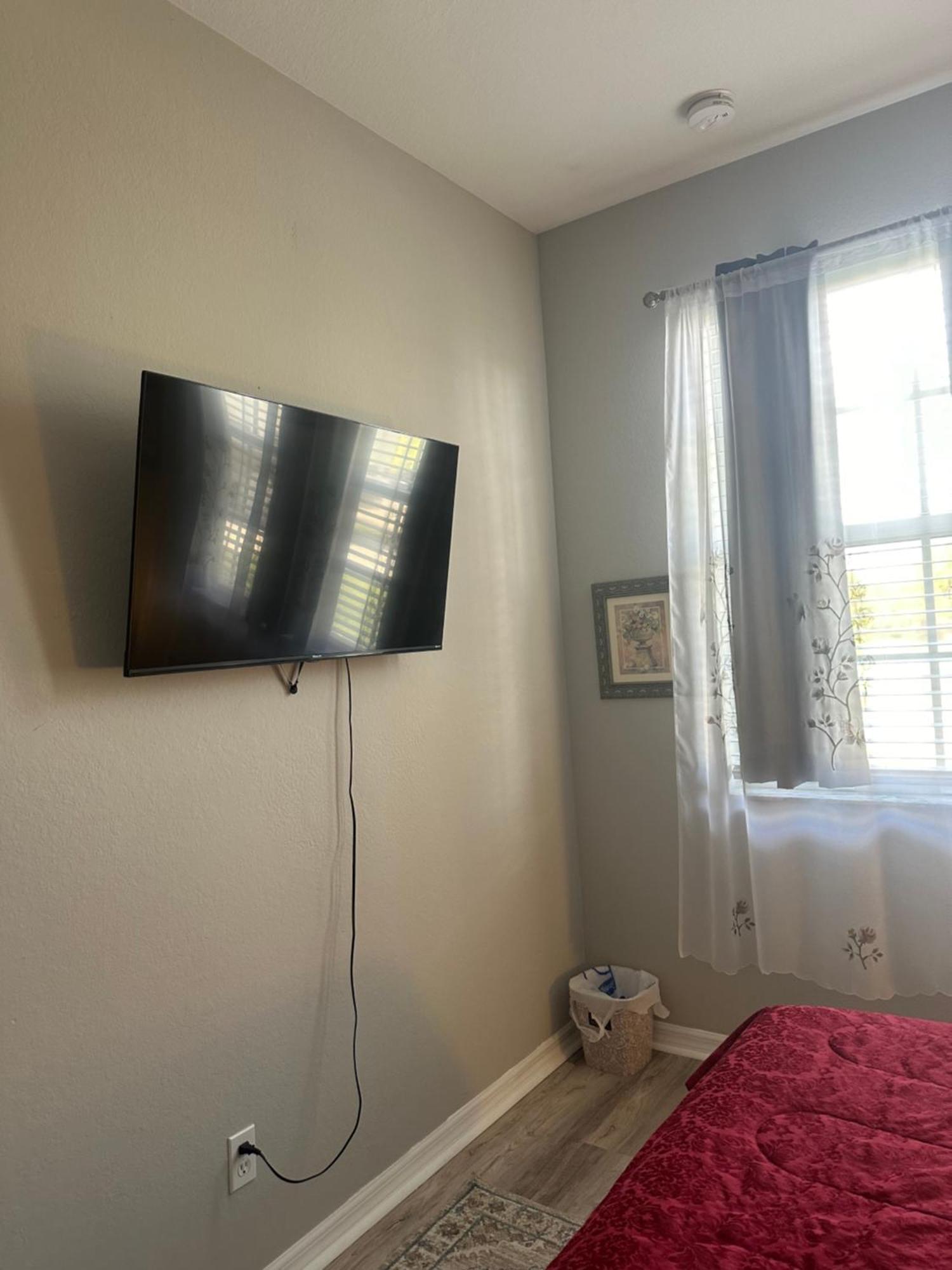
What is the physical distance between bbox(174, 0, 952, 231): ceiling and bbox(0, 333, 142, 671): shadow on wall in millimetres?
956

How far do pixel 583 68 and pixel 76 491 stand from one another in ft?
5.73

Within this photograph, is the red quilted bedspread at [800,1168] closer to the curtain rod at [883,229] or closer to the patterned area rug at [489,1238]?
the patterned area rug at [489,1238]

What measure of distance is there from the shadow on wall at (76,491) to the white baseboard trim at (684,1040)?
2.32 metres

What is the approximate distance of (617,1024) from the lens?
3047mm

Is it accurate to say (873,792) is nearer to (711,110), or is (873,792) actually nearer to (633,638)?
(633,638)

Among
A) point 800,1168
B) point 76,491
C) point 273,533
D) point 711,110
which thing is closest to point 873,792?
point 800,1168

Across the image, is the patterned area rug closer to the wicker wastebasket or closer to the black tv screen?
the wicker wastebasket

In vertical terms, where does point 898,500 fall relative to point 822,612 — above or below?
above

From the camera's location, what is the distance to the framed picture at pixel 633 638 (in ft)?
10.4

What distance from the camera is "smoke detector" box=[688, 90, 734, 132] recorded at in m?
2.62

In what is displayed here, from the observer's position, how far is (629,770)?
10.7ft

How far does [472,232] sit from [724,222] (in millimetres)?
830

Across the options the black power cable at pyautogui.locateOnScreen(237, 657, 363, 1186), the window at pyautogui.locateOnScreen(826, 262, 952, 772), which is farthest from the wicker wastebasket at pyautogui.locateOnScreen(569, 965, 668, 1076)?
the window at pyautogui.locateOnScreen(826, 262, 952, 772)

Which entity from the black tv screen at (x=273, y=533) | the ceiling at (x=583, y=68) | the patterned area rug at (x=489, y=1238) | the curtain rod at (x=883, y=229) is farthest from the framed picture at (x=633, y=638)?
the patterned area rug at (x=489, y=1238)
